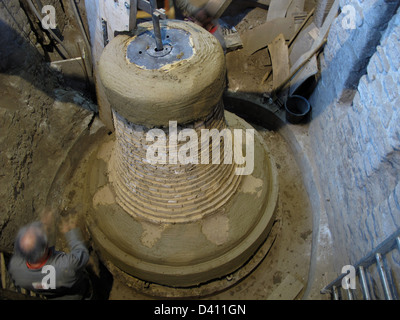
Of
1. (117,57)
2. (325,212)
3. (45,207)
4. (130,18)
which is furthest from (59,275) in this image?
(325,212)

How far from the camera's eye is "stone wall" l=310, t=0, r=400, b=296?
3221 mm

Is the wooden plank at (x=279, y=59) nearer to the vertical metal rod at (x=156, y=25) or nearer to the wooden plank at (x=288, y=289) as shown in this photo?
the wooden plank at (x=288, y=289)

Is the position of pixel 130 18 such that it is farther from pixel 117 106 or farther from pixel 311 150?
pixel 311 150

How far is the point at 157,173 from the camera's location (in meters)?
3.06

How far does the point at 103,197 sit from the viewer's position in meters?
3.61

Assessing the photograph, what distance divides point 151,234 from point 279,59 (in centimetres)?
452

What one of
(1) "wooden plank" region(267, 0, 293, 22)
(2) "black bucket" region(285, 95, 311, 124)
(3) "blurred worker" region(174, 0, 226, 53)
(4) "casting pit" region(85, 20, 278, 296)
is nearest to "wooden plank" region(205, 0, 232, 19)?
(3) "blurred worker" region(174, 0, 226, 53)

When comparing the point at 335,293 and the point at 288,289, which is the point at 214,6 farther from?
the point at 335,293

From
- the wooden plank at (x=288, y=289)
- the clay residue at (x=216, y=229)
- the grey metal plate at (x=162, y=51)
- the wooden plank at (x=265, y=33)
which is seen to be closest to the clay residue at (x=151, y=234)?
the clay residue at (x=216, y=229)

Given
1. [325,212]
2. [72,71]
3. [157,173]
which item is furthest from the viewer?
[72,71]

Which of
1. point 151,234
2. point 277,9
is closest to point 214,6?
point 277,9

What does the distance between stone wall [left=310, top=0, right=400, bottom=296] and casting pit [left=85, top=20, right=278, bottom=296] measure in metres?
1.02

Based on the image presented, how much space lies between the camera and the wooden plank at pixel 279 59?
6.01m

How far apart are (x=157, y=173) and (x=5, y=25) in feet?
9.58
